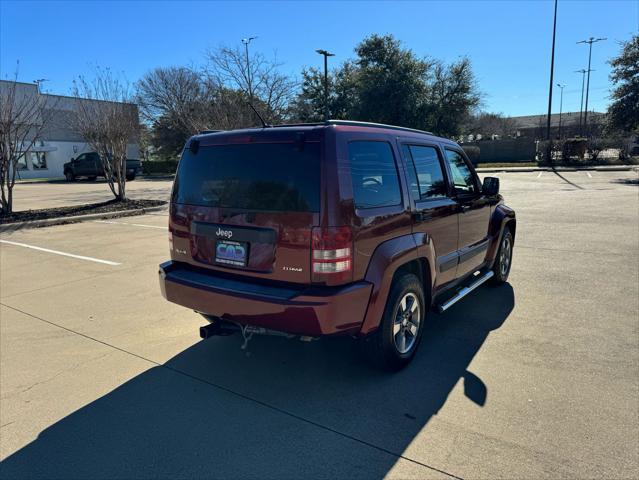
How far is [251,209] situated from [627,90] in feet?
96.3

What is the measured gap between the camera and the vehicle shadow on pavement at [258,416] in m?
2.57

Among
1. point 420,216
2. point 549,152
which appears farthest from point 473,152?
point 420,216

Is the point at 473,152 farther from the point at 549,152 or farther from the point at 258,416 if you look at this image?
the point at 258,416

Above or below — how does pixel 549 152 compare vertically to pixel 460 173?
above

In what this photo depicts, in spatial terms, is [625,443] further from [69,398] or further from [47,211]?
[47,211]

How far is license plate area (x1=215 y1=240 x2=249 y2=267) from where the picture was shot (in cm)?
329

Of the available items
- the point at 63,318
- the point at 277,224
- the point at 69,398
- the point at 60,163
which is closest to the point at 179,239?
the point at 277,224

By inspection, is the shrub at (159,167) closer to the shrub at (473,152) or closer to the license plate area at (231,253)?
the shrub at (473,152)

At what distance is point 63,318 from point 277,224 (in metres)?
3.20

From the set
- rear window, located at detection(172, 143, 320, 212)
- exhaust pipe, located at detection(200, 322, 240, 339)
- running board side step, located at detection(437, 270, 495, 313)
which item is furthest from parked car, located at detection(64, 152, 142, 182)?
exhaust pipe, located at detection(200, 322, 240, 339)

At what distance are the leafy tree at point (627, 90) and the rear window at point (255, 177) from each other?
28.6 m

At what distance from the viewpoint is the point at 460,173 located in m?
4.92

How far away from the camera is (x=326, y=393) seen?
333 cm

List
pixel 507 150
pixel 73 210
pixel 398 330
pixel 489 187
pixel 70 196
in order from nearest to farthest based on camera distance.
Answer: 1. pixel 398 330
2. pixel 489 187
3. pixel 73 210
4. pixel 70 196
5. pixel 507 150
